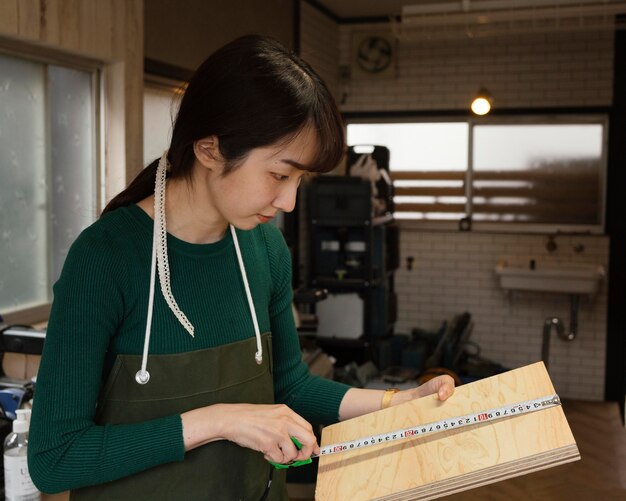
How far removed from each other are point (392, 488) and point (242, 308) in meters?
0.45

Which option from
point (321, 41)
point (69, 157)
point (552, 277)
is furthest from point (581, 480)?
point (321, 41)

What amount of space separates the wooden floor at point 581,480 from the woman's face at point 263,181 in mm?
3003

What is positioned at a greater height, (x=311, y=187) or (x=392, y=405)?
(x=311, y=187)

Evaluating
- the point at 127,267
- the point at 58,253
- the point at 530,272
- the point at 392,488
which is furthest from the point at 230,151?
the point at 530,272

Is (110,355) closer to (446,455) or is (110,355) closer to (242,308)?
(242,308)

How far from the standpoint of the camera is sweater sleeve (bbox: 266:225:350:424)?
63.9 inches

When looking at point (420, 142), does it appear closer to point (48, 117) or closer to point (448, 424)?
point (48, 117)

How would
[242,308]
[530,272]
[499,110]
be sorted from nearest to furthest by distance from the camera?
[242,308] → [530,272] → [499,110]

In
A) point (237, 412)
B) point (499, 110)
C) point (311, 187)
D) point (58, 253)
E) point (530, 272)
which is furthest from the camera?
point (499, 110)

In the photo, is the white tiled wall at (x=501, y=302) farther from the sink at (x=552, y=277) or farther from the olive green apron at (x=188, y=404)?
the olive green apron at (x=188, y=404)

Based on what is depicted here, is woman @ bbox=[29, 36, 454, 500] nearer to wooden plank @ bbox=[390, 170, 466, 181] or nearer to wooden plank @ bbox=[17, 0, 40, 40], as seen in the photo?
wooden plank @ bbox=[17, 0, 40, 40]

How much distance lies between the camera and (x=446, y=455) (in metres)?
1.30

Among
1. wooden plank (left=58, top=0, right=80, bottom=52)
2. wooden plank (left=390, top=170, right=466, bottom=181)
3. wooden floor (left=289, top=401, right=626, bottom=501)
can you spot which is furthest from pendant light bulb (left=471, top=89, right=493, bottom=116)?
wooden plank (left=58, top=0, right=80, bottom=52)

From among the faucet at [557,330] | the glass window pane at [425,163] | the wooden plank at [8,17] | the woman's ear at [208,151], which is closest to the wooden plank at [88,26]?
the wooden plank at [8,17]
